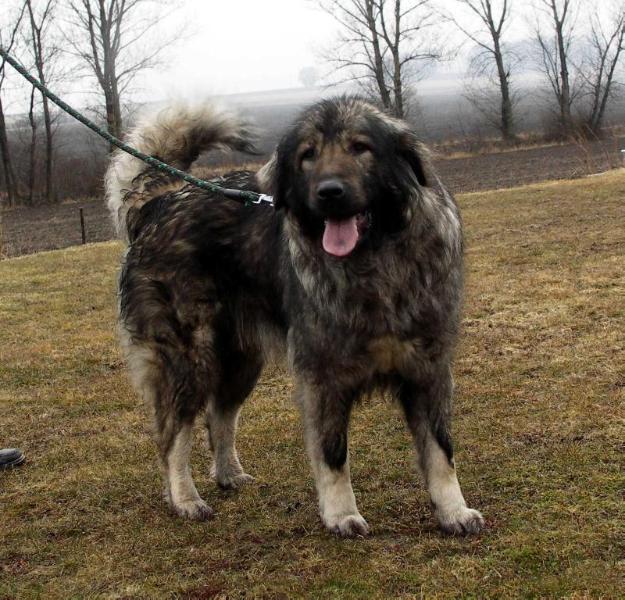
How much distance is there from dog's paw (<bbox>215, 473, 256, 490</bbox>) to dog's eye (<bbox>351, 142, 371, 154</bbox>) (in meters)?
1.88

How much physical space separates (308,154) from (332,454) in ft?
4.19

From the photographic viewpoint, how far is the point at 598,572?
2734 millimetres

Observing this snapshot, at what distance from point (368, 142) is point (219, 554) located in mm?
1804

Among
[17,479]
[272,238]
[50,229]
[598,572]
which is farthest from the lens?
[50,229]

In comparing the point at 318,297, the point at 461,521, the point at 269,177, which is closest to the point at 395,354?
the point at 318,297

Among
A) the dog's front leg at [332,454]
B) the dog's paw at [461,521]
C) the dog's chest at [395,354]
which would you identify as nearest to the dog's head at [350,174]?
the dog's chest at [395,354]

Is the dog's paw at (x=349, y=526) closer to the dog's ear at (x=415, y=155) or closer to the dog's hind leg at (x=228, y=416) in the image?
the dog's hind leg at (x=228, y=416)

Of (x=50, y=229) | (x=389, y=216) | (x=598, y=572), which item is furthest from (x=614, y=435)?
(x=50, y=229)

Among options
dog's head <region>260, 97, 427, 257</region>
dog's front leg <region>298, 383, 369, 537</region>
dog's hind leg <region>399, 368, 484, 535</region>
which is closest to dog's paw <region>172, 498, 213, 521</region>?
dog's front leg <region>298, 383, 369, 537</region>

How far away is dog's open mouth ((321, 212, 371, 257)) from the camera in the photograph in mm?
3037

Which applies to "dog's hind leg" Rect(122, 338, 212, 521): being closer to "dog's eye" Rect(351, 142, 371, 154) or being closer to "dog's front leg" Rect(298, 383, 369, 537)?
"dog's front leg" Rect(298, 383, 369, 537)

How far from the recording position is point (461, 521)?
3.20 meters

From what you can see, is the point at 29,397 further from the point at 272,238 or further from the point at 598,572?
the point at 598,572

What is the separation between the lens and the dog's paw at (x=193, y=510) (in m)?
3.66
